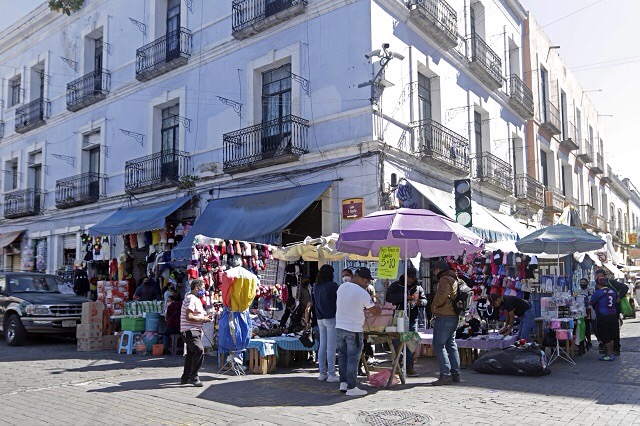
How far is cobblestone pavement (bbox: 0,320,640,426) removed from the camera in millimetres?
6445

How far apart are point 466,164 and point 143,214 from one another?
932 cm

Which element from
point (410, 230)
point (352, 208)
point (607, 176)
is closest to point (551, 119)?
point (607, 176)

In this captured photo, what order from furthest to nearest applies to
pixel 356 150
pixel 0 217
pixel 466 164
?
1. pixel 0 217
2. pixel 466 164
3. pixel 356 150

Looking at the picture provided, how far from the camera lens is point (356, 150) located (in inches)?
512

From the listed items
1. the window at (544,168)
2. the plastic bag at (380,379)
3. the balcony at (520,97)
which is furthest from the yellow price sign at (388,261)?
the window at (544,168)

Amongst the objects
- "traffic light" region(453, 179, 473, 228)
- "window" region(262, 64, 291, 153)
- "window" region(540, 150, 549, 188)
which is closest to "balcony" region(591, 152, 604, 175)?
"window" region(540, 150, 549, 188)

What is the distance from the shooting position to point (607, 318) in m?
11.2

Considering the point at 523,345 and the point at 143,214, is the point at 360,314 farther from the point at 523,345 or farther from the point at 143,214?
the point at 143,214

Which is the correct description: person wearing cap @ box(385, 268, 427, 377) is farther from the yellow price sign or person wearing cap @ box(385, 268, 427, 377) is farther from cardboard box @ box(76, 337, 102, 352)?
cardboard box @ box(76, 337, 102, 352)

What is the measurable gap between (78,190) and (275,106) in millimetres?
9415

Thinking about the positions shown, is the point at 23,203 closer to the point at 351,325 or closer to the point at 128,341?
the point at 128,341

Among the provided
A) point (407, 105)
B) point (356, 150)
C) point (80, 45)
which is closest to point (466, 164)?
point (407, 105)

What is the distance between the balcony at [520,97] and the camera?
20.7m

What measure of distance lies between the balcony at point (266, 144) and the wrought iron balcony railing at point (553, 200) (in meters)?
12.4
